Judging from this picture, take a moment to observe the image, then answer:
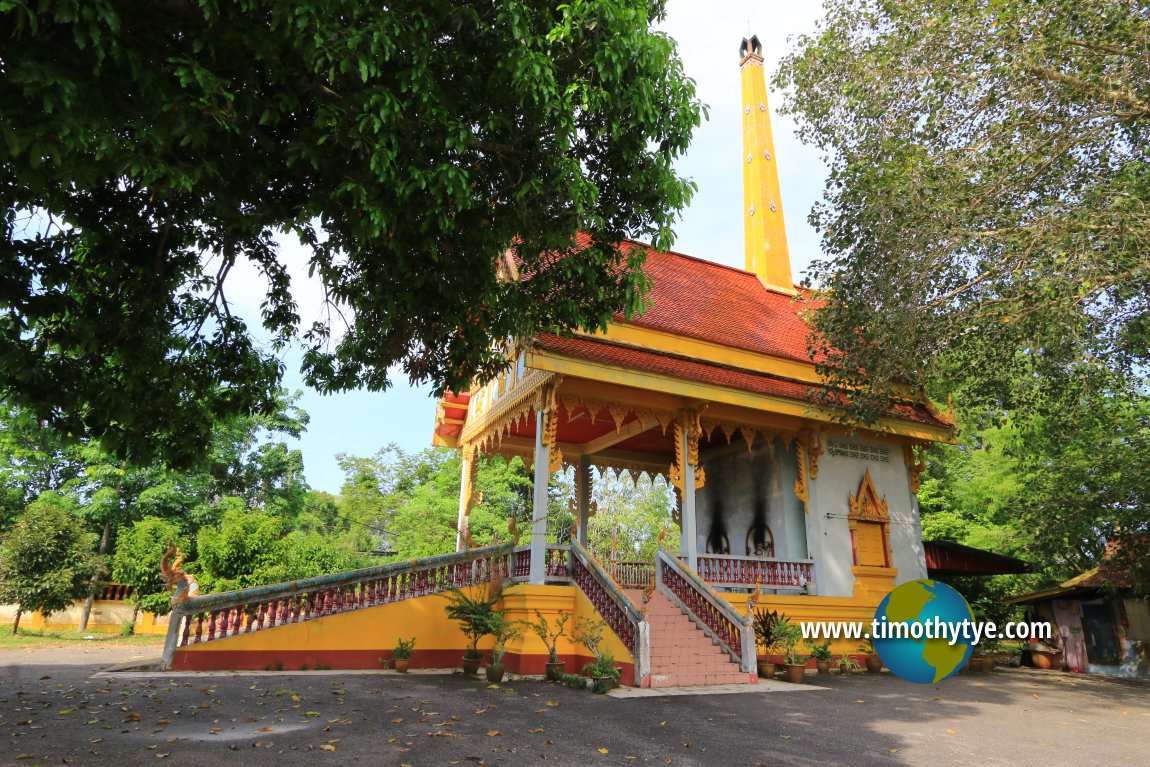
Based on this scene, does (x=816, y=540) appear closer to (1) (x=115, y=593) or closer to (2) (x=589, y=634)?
(2) (x=589, y=634)

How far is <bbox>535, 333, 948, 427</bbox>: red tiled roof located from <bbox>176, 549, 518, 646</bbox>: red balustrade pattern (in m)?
3.64

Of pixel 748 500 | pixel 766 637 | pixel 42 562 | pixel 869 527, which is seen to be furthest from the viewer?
pixel 42 562

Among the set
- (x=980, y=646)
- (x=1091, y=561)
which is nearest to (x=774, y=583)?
(x=980, y=646)

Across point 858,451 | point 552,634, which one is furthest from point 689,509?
point 858,451

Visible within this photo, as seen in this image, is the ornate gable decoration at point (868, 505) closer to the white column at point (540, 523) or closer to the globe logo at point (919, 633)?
the globe logo at point (919, 633)

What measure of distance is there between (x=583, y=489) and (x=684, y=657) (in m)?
6.99

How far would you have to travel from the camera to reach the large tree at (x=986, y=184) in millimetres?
7688

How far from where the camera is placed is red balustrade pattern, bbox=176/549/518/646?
971 cm

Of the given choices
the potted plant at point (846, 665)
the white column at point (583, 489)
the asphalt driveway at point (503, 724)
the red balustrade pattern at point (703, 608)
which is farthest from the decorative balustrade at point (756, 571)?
the white column at point (583, 489)

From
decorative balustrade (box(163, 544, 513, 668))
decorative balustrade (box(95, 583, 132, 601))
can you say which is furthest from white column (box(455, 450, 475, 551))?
decorative balustrade (box(95, 583, 132, 601))

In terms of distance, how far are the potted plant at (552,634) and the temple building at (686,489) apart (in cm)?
18

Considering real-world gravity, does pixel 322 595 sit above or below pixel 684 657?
above

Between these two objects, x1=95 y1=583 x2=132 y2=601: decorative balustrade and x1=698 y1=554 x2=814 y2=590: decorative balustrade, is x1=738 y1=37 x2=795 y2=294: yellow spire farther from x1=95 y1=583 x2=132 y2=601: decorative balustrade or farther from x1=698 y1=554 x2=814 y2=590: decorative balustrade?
x1=95 y1=583 x2=132 y2=601: decorative balustrade

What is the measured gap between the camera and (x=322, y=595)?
10.4 metres
